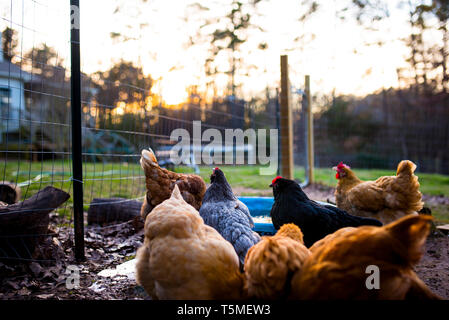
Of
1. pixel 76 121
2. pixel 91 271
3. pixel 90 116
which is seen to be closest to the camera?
pixel 91 271

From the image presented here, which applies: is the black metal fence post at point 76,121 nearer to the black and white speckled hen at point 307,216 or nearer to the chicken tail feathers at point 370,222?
the black and white speckled hen at point 307,216

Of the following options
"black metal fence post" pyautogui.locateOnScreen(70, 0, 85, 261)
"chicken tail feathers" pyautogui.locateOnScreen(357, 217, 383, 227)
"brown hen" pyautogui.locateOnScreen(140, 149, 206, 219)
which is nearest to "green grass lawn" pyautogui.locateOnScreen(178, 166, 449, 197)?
"brown hen" pyautogui.locateOnScreen(140, 149, 206, 219)

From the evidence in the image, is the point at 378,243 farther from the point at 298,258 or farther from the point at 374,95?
the point at 374,95

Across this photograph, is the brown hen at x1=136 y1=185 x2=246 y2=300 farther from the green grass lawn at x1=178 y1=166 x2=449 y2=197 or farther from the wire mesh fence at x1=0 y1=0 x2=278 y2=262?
the green grass lawn at x1=178 y1=166 x2=449 y2=197

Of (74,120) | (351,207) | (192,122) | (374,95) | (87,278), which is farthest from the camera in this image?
(374,95)

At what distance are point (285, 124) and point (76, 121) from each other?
409cm

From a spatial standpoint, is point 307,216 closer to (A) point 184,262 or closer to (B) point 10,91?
(A) point 184,262

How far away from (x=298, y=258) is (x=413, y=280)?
0.52 m

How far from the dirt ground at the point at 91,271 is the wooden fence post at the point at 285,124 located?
2.73 m

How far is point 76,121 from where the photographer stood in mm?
2346

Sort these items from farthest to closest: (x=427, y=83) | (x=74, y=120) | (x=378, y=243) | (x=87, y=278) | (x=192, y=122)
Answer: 1. (x=427, y=83)
2. (x=192, y=122)
3. (x=74, y=120)
4. (x=87, y=278)
5. (x=378, y=243)

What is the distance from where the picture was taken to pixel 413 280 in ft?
4.15

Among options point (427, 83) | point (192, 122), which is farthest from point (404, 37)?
point (192, 122)

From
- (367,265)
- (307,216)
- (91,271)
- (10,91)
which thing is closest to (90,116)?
(10,91)
